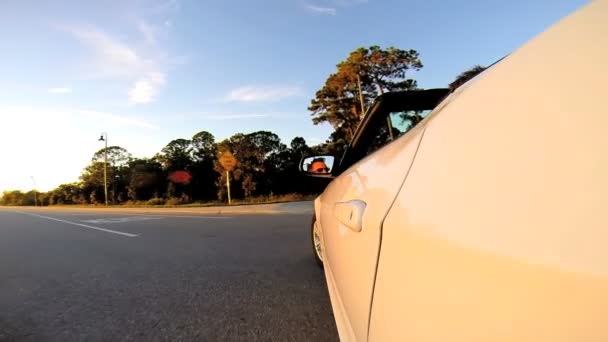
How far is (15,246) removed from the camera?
6.38 m

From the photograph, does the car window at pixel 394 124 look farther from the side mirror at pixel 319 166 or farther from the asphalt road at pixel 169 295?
the asphalt road at pixel 169 295

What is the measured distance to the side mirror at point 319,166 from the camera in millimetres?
2906

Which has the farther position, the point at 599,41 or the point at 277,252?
the point at 277,252

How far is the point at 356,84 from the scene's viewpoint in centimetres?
2458

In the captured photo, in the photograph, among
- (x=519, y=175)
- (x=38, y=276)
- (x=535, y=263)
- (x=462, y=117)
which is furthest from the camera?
(x=38, y=276)

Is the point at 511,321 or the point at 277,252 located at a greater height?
the point at 511,321

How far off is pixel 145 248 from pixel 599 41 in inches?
226

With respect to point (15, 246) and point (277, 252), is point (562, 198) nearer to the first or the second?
point (277, 252)

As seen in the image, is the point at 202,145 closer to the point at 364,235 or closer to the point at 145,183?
the point at 145,183

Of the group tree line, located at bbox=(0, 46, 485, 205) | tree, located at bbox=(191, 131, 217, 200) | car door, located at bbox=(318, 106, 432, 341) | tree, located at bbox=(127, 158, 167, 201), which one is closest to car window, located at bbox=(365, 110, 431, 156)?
car door, located at bbox=(318, 106, 432, 341)

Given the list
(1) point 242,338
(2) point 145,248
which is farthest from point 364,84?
(1) point 242,338

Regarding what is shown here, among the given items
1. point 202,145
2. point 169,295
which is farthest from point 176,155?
point 169,295

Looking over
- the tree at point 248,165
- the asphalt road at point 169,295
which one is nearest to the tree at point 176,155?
the tree at point 248,165

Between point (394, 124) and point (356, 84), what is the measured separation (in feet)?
76.6
